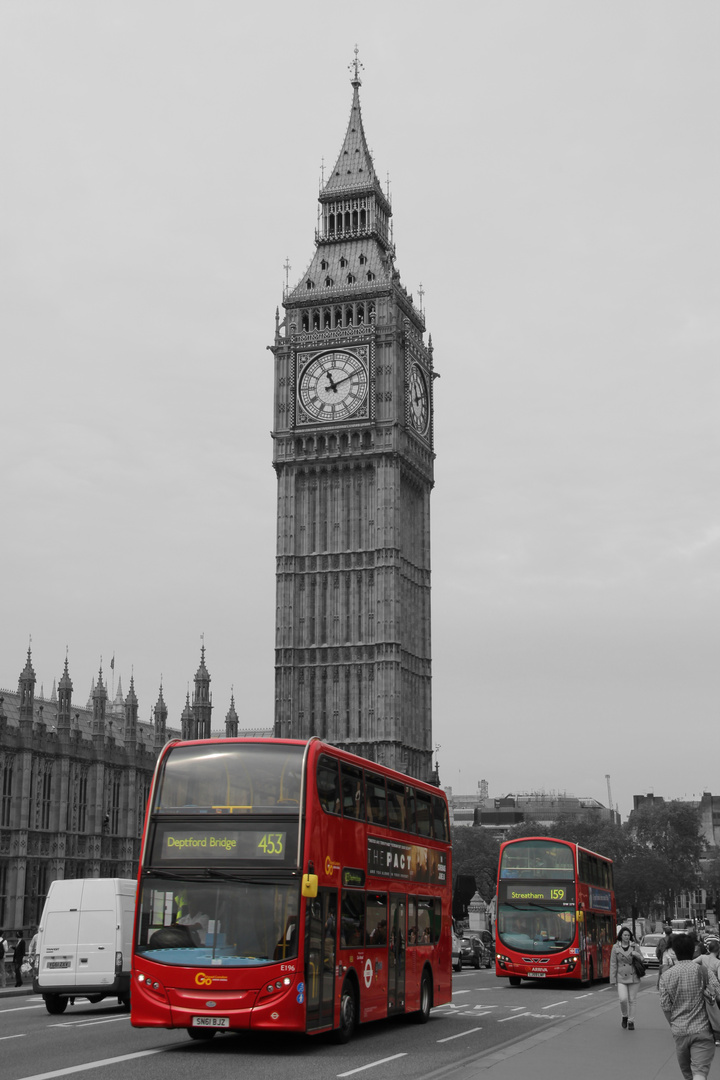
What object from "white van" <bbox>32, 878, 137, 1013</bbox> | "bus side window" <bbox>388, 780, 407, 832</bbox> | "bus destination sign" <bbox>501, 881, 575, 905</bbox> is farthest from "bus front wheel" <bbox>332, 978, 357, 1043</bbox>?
"bus destination sign" <bbox>501, 881, 575, 905</bbox>

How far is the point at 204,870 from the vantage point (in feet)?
60.1

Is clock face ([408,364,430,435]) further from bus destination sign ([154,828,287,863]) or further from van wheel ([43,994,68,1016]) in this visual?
bus destination sign ([154,828,287,863])

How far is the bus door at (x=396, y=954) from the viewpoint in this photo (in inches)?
890

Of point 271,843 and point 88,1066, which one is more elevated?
point 271,843

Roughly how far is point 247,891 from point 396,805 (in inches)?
211

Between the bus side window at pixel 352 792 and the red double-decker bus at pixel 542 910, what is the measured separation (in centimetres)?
1580

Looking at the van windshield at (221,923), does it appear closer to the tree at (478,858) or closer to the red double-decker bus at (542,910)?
the red double-decker bus at (542,910)

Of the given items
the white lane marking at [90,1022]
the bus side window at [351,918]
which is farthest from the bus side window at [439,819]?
the white lane marking at [90,1022]

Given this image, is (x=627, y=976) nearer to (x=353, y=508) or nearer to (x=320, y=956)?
(x=320, y=956)

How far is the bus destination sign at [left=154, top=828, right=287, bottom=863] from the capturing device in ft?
60.0

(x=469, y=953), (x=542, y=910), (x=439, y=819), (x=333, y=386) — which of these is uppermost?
(x=333, y=386)

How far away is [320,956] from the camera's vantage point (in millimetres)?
18844

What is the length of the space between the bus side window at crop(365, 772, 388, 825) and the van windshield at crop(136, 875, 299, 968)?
3.50m

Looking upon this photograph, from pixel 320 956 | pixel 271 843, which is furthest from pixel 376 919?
pixel 271 843
